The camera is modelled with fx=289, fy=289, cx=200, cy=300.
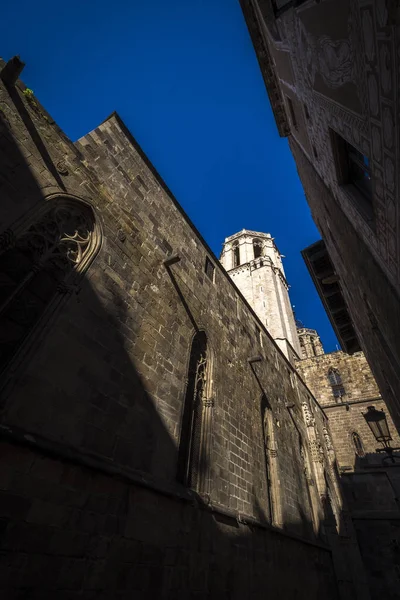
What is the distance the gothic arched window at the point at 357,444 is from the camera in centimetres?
1866

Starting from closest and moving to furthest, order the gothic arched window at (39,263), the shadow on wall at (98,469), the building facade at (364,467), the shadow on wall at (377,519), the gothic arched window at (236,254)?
1. the shadow on wall at (98,469)
2. the gothic arched window at (39,263)
3. the shadow on wall at (377,519)
4. the building facade at (364,467)
5. the gothic arched window at (236,254)

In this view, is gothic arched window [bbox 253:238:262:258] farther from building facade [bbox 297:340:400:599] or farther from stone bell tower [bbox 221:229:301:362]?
building facade [bbox 297:340:400:599]

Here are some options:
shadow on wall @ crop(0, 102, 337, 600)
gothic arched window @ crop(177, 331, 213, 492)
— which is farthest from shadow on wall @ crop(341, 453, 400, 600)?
shadow on wall @ crop(0, 102, 337, 600)

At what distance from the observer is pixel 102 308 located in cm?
467

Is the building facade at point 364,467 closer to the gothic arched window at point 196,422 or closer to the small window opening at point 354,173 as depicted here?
the gothic arched window at point 196,422

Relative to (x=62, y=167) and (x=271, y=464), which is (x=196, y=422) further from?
(x=62, y=167)

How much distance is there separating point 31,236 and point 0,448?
2.79 m

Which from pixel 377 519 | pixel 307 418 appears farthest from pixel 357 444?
pixel 307 418

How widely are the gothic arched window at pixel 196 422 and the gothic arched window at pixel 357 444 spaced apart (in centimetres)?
1742

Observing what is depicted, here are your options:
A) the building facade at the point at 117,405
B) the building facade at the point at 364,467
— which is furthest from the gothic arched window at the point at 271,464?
the building facade at the point at 364,467

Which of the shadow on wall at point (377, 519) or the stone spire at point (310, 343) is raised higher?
the stone spire at point (310, 343)

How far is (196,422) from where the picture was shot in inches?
236

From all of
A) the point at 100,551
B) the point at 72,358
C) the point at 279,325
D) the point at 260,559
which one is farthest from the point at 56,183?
the point at 279,325

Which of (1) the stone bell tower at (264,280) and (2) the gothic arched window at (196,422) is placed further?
(1) the stone bell tower at (264,280)
